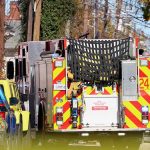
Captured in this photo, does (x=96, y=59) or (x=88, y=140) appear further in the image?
(x=88, y=140)

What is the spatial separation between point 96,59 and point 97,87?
69 centimetres

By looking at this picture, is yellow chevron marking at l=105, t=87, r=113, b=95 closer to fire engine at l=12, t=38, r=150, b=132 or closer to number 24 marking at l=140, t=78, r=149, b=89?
fire engine at l=12, t=38, r=150, b=132

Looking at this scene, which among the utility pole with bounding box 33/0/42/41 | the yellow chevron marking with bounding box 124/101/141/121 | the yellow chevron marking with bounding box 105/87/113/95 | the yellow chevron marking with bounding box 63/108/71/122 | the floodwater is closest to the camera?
the yellow chevron marking with bounding box 63/108/71/122

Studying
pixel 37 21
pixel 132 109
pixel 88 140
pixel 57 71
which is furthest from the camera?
pixel 37 21

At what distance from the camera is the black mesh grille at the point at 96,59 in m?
17.4

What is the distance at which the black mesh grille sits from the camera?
17391mm

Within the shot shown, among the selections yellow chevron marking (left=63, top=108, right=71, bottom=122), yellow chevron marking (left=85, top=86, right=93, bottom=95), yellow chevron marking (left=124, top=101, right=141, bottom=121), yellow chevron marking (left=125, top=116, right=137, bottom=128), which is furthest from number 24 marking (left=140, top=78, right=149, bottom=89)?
yellow chevron marking (left=63, top=108, right=71, bottom=122)

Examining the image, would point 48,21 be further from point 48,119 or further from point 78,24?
point 48,119

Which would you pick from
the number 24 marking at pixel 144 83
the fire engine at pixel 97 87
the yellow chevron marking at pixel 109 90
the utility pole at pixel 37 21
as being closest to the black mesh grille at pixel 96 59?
the fire engine at pixel 97 87

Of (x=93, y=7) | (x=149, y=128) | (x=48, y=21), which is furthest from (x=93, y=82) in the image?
(x=93, y=7)

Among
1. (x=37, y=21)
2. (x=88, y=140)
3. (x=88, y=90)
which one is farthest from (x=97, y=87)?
(x=37, y=21)

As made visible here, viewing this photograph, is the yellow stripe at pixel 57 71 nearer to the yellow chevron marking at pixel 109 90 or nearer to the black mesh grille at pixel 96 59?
the black mesh grille at pixel 96 59

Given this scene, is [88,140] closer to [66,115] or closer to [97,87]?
[66,115]

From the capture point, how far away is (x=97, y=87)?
1748 cm
